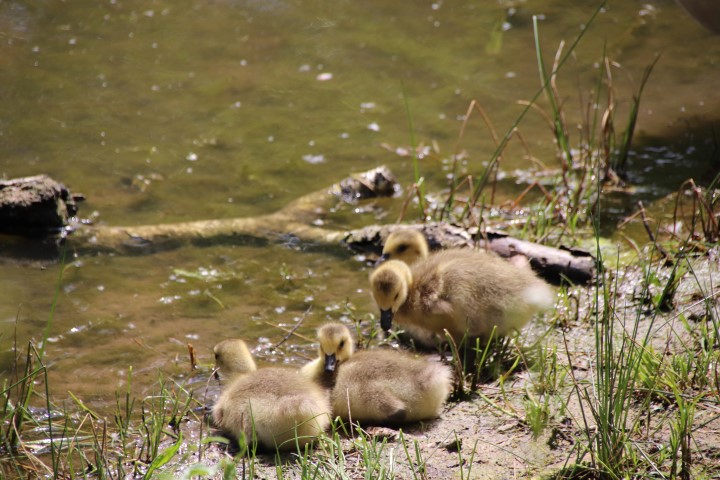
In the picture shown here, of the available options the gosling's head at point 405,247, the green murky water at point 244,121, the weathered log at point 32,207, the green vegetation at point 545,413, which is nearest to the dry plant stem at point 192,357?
the green murky water at point 244,121

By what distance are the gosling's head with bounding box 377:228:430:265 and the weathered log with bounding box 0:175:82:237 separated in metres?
2.23

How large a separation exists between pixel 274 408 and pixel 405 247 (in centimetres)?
161

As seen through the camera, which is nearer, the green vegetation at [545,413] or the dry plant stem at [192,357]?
the green vegetation at [545,413]

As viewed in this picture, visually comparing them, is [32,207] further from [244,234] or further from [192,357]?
[192,357]

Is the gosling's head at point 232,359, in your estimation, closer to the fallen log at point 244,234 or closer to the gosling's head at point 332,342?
the gosling's head at point 332,342

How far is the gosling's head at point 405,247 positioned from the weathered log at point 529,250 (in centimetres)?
31

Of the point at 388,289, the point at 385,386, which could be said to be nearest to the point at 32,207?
the point at 388,289

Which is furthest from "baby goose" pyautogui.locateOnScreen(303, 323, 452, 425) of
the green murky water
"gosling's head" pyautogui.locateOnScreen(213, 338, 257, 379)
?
the green murky water

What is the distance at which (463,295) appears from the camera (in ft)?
13.1

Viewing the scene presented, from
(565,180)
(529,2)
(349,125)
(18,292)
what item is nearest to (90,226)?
(18,292)

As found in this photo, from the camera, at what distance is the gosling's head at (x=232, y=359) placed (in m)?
3.86

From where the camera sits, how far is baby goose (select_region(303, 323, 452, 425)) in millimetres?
3498

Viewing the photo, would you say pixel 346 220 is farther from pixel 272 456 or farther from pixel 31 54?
pixel 31 54

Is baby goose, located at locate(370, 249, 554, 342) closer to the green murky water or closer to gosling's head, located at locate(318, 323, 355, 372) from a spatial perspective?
gosling's head, located at locate(318, 323, 355, 372)
